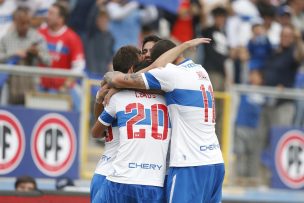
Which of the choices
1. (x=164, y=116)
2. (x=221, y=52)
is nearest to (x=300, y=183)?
(x=221, y=52)

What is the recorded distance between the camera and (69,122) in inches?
546

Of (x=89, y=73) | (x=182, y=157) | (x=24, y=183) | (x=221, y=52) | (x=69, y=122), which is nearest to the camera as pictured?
(x=182, y=157)

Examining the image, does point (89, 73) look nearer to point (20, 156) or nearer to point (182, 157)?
point (20, 156)

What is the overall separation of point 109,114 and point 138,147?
0.45m

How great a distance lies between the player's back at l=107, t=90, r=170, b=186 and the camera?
30.4ft

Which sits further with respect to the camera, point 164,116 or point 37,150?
point 37,150

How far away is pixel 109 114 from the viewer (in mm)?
9453

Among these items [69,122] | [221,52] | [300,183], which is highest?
[221,52]

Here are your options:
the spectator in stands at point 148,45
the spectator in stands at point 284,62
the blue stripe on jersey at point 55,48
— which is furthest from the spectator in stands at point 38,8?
the spectator in stands at point 148,45

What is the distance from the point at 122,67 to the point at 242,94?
245 inches

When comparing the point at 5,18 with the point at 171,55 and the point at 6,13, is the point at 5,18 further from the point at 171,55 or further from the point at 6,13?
the point at 171,55

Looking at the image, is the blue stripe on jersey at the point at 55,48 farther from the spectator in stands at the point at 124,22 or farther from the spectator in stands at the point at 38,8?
the spectator in stands at the point at 124,22

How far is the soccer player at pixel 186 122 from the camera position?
30.3 feet

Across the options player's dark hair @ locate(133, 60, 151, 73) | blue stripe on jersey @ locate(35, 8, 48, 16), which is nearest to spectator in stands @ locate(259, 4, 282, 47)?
blue stripe on jersey @ locate(35, 8, 48, 16)
